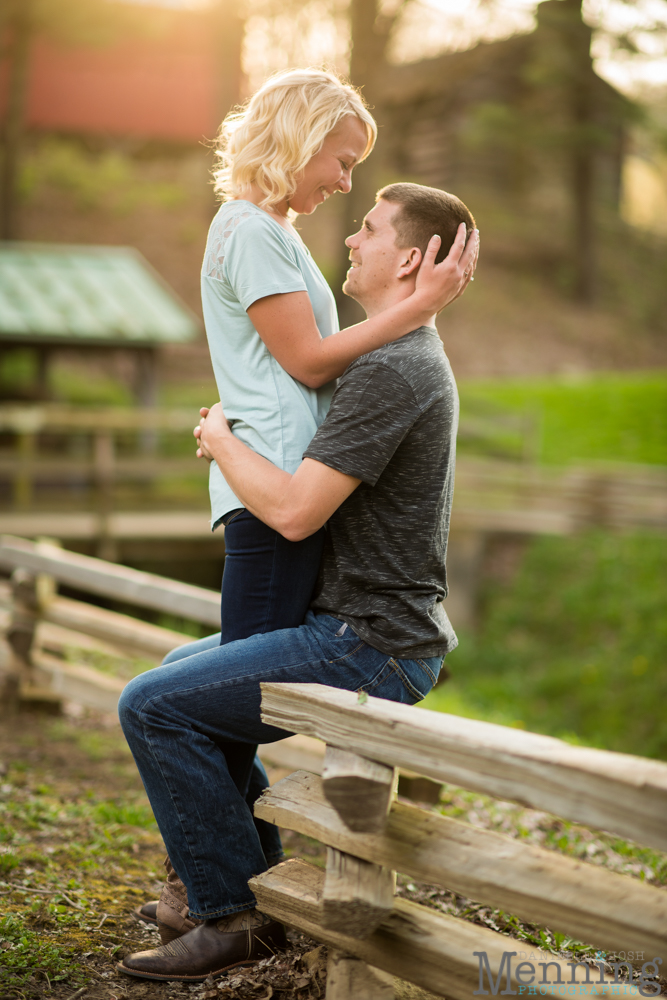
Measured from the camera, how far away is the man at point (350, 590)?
2379 millimetres

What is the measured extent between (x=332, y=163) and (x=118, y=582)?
12.6ft

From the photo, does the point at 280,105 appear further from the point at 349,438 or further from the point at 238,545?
the point at 238,545

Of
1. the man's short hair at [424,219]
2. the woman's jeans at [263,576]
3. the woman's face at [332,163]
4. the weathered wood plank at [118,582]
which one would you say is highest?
Answer: the woman's face at [332,163]

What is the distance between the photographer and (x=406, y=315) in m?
2.45

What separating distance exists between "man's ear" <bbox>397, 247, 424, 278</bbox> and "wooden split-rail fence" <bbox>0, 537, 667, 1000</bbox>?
3.79 feet

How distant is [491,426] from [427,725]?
16.3 meters

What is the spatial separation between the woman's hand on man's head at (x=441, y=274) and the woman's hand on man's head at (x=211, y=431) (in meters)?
0.65

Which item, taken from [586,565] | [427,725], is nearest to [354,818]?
[427,725]

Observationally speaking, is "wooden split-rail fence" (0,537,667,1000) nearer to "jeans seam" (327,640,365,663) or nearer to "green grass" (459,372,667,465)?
"jeans seam" (327,640,365,663)

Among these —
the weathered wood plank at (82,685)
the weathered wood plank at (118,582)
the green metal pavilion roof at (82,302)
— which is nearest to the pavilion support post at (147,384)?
the green metal pavilion roof at (82,302)

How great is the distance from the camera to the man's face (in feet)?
8.23

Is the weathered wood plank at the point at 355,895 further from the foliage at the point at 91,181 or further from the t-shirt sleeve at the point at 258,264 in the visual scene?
the foliage at the point at 91,181

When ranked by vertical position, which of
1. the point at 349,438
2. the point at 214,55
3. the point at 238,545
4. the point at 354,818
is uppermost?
the point at 214,55

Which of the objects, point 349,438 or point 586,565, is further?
point 586,565
